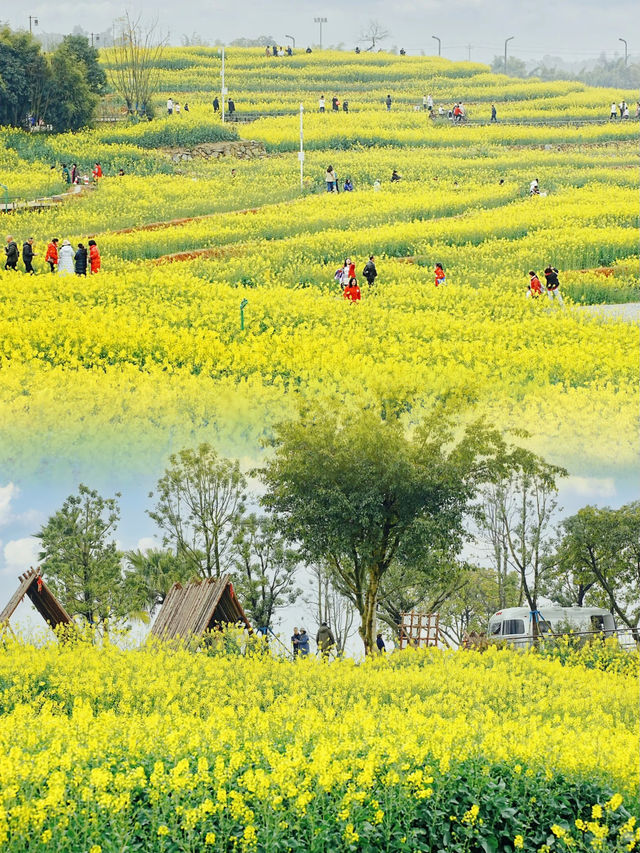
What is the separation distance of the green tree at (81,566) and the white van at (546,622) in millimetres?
8933

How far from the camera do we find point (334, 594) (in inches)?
1622

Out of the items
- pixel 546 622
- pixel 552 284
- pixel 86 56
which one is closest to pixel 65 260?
pixel 552 284

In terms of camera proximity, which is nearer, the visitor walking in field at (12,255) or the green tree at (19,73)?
the visitor walking in field at (12,255)

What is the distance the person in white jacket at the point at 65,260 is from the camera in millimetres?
36625

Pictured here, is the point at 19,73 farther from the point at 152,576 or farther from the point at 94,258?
the point at 152,576

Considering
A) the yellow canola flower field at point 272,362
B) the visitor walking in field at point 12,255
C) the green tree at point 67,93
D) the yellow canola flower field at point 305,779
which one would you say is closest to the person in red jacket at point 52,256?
the visitor walking in field at point 12,255

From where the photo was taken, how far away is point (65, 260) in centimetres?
3678

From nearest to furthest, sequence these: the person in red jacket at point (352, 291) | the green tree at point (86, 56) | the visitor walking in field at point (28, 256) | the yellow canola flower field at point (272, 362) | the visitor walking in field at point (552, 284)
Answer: the yellow canola flower field at point (272, 362)
the visitor walking in field at point (552, 284)
the person in red jacket at point (352, 291)
the visitor walking in field at point (28, 256)
the green tree at point (86, 56)

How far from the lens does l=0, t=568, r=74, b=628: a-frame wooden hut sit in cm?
2234

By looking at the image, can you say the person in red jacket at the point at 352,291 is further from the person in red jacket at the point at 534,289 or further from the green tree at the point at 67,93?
the green tree at the point at 67,93

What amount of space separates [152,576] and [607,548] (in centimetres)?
1235

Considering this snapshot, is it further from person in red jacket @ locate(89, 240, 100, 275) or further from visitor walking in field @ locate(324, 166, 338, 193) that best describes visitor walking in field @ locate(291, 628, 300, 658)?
visitor walking in field @ locate(324, 166, 338, 193)

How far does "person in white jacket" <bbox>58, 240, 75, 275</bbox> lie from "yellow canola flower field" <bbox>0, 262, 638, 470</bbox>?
1101 millimetres

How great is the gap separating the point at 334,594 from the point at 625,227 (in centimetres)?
1726
